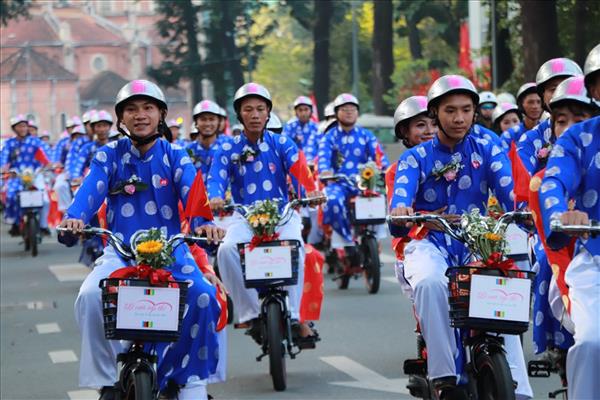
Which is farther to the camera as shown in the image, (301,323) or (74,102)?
(74,102)

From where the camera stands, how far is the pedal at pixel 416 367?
8016 millimetres

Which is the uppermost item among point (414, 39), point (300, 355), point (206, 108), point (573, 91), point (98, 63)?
point (98, 63)

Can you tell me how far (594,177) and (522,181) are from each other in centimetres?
202

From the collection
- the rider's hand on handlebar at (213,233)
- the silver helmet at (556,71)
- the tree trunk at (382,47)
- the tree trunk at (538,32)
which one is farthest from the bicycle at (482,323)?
the tree trunk at (382,47)

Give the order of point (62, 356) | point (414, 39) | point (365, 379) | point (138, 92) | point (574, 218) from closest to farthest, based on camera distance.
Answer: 1. point (574, 218)
2. point (138, 92)
3. point (365, 379)
4. point (62, 356)
5. point (414, 39)

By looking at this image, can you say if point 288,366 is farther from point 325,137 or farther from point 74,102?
point 74,102

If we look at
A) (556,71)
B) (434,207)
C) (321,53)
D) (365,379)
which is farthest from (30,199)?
(321,53)

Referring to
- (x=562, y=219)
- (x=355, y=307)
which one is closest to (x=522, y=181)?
(x=562, y=219)

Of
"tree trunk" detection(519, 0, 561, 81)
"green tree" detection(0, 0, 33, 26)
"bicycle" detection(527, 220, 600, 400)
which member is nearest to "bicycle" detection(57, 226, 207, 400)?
"bicycle" detection(527, 220, 600, 400)

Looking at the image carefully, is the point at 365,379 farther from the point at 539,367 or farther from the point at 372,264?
the point at 372,264

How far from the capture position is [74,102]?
124m

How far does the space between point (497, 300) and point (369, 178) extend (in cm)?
956

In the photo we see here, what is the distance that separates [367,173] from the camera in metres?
16.6

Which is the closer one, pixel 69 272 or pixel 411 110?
pixel 411 110
